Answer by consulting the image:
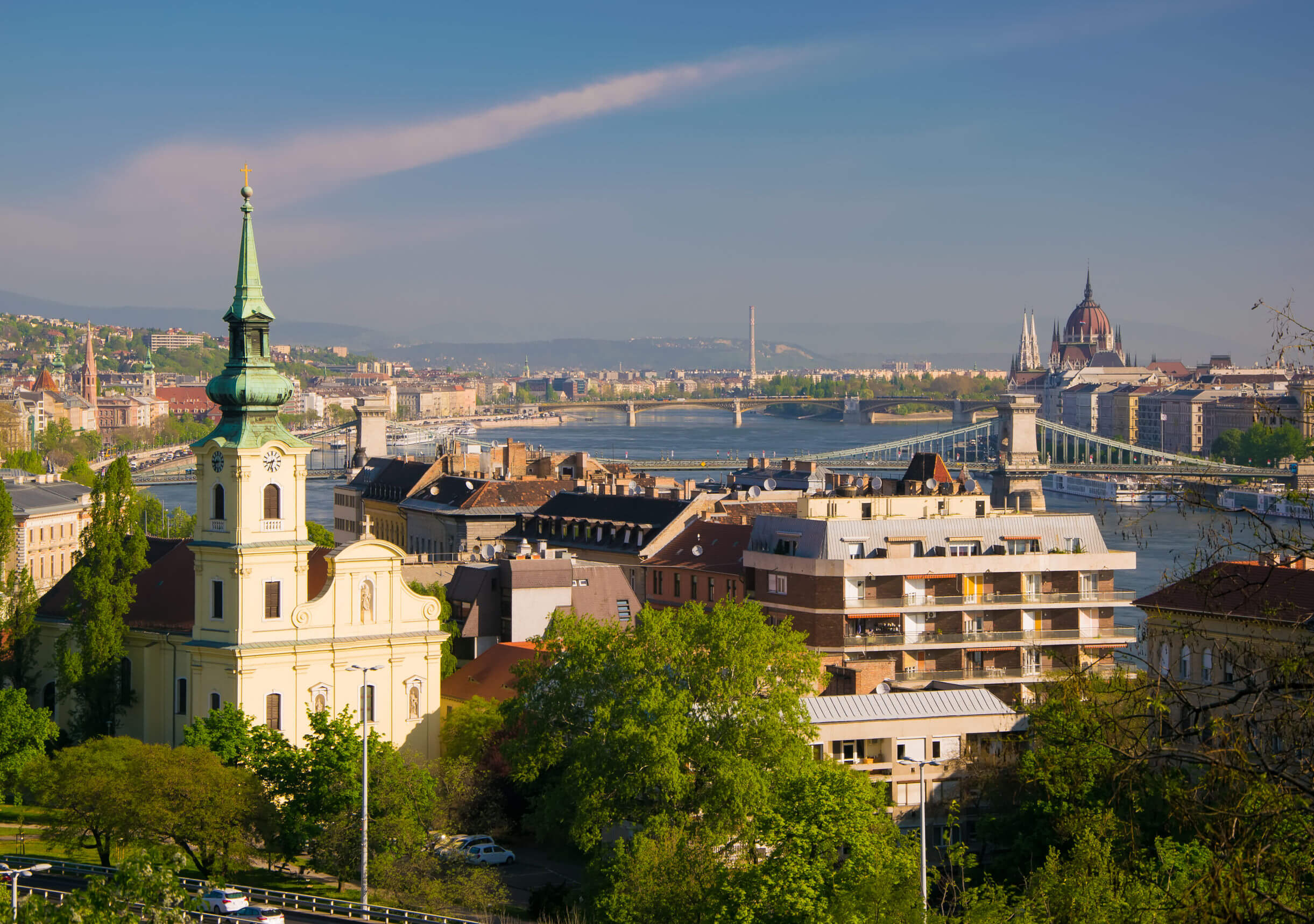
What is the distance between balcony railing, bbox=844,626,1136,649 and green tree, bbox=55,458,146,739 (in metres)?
13.4

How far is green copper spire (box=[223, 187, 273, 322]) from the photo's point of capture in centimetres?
3288

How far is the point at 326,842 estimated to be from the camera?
2550cm

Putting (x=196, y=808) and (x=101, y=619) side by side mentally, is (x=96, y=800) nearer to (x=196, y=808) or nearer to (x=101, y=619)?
(x=196, y=808)

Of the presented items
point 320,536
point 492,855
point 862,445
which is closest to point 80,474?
point 320,536

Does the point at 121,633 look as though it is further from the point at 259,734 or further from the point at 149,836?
the point at 149,836

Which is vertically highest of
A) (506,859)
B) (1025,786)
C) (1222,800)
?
(1222,800)

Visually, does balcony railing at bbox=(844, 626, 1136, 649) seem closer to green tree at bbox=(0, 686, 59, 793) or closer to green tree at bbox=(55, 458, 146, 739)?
green tree at bbox=(55, 458, 146, 739)

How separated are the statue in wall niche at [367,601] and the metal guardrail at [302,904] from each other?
25.1 ft

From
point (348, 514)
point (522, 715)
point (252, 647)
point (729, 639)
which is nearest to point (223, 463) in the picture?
point (252, 647)

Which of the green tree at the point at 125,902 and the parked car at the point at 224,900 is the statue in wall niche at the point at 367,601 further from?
A: the green tree at the point at 125,902

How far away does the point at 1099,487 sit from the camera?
4734 inches

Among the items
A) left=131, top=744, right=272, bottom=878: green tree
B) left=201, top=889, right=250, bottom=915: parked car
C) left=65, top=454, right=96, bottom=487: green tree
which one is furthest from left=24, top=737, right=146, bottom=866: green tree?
left=65, top=454, right=96, bottom=487: green tree

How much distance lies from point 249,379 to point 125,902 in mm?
17094

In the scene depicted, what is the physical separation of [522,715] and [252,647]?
5.30 meters
